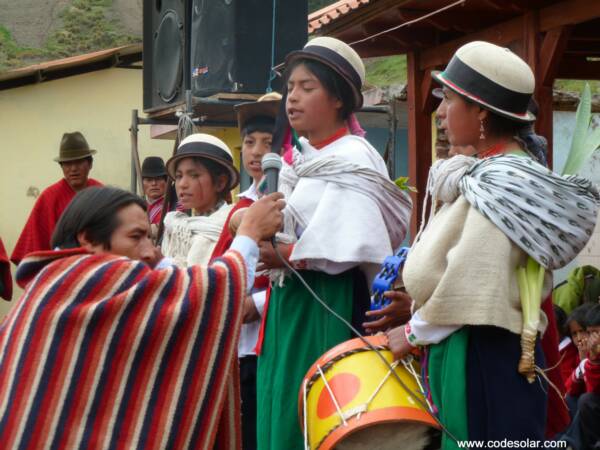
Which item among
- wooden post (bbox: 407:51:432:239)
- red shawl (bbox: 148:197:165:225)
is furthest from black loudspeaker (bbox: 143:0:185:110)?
wooden post (bbox: 407:51:432:239)

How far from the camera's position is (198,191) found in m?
5.39

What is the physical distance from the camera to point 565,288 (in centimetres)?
839

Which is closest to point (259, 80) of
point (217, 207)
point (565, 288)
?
point (565, 288)

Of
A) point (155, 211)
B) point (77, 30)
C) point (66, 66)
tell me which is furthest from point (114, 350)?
point (77, 30)

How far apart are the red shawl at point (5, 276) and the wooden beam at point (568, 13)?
459cm

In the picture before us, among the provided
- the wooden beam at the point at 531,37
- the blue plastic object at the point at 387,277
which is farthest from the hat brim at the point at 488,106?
the wooden beam at the point at 531,37

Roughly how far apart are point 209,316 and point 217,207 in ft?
8.27

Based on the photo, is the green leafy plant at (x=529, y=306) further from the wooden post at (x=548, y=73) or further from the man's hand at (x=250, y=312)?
the wooden post at (x=548, y=73)

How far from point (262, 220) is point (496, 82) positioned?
883mm

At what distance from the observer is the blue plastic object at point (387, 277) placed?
3.61m

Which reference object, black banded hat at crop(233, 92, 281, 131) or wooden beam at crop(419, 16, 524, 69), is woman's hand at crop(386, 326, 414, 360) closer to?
black banded hat at crop(233, 92, 281, 131)

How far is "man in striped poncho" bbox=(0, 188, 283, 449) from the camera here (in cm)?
280

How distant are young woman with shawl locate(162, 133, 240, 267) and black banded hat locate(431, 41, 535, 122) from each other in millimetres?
2073

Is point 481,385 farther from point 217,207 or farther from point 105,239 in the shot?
point 217,207
